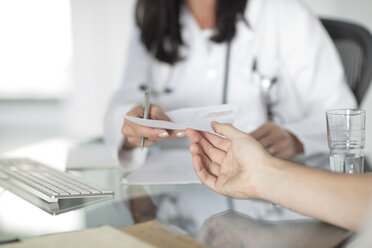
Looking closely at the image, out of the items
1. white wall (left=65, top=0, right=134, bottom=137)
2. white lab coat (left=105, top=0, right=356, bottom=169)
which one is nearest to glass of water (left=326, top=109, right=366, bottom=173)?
white lab coat (left=105, top=0, right=356, bottom=169)

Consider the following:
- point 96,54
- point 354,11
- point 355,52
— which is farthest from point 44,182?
point 96,54

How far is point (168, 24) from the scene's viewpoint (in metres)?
1.72

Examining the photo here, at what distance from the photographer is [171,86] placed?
5.47 ft

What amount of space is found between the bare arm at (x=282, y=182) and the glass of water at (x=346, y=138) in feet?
0.70

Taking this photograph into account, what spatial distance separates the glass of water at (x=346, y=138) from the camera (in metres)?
0.90

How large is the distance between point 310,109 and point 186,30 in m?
0.54

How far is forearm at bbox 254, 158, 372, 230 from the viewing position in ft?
2.16

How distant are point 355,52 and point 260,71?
0.32 metres

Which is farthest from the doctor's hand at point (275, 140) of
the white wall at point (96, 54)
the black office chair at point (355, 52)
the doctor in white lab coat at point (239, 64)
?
the white wall at point (96, 54)

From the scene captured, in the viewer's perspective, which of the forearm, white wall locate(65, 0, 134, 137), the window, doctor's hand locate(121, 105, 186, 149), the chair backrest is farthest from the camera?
the window

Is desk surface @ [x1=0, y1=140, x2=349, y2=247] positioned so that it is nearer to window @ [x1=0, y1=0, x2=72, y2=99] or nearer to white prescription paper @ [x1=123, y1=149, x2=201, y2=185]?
white prescription paper @ [x1=123, y1=149, x2=201, y2=185]

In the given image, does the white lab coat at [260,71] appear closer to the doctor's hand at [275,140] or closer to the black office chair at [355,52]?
the black office chair at [355,52]

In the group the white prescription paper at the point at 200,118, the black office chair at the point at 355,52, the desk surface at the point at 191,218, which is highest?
the black office chair at the point at 355,52

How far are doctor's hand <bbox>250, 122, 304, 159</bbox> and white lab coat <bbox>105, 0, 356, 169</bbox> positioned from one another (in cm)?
27
